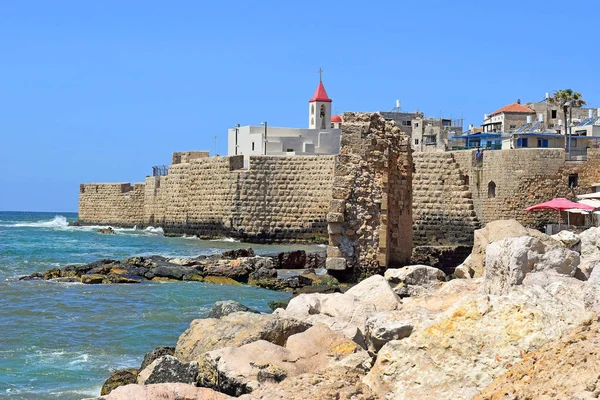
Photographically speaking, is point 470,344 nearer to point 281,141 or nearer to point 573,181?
point 573,181

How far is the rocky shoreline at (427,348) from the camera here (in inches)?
180

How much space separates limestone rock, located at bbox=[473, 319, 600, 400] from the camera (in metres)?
4.10

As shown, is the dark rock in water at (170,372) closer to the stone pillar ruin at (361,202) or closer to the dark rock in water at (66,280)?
the stone pillar ruin at (361,202)

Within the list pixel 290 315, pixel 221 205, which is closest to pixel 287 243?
pixel 221 205

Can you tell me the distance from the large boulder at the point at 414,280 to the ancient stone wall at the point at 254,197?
20.0 metres

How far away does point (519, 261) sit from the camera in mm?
7359

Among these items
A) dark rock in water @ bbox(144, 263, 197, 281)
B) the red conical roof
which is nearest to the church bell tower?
the red conical roof

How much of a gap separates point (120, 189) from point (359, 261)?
104 feet

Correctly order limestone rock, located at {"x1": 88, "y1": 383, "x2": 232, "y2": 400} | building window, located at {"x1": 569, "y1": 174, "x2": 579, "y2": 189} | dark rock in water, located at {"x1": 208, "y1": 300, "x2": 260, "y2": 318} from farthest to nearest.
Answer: building window, located at {"x1": 569, "y1": 174, "x2": 579, "y2": 189}, dark rock in water, located at {"x1": 208, "y1": 300, "x2": 260, "y2": 318}, limestone rock, located at {"x1": 88, "y1": 383, "x2": 232, "y2": 400}

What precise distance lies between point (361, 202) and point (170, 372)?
9554 millimetres

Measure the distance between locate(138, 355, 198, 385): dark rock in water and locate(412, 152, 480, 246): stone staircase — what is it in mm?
21669

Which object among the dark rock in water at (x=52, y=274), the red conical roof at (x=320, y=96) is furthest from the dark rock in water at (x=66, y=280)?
the red conical roof at (x=320, y=96)

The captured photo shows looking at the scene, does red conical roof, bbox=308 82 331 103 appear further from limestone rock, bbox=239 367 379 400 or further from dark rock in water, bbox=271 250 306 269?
limestone rock, bbox=239 367 379 400

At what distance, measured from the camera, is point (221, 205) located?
33469 mm
